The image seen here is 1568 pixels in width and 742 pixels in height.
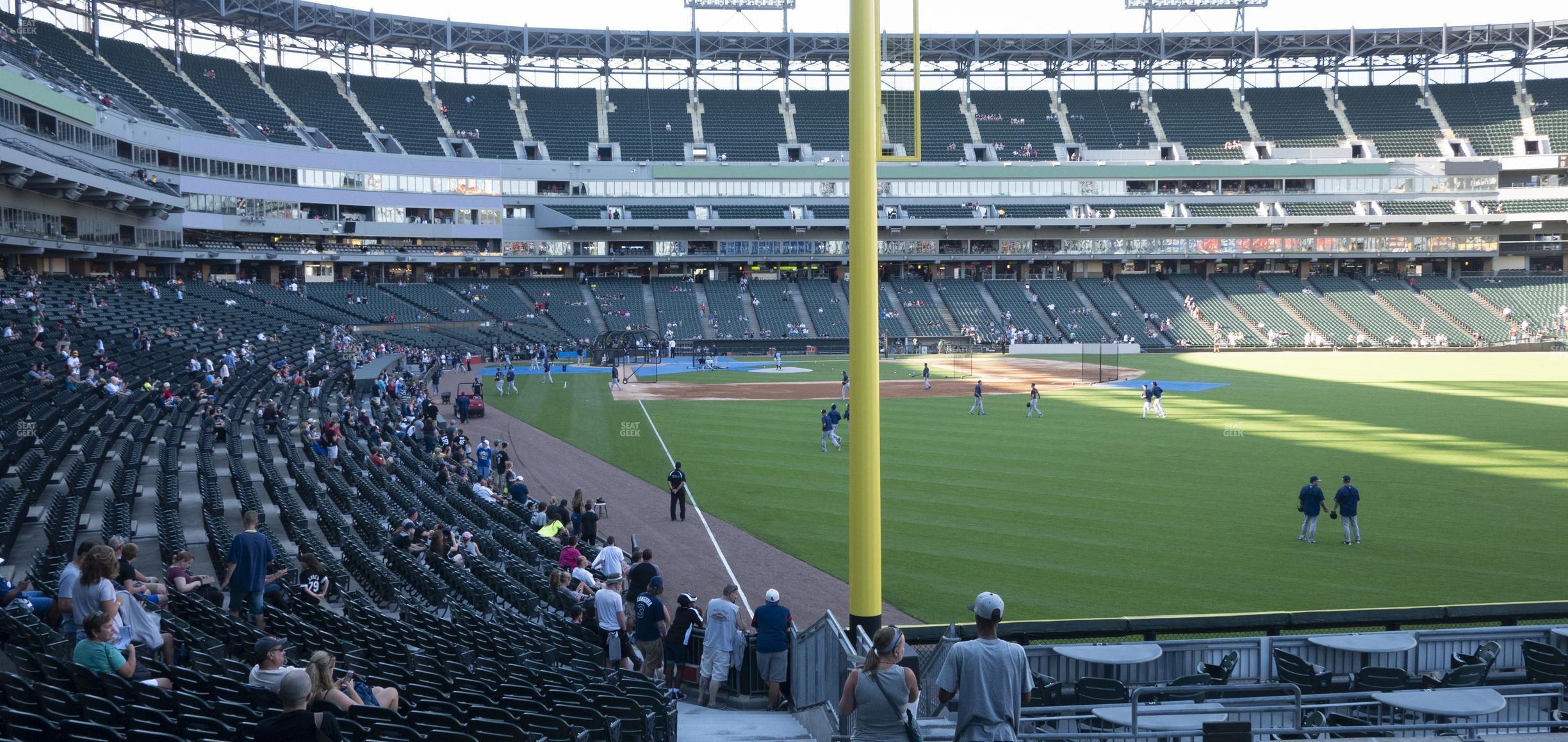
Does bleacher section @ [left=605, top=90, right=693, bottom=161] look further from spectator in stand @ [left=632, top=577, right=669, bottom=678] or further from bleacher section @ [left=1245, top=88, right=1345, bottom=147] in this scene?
spectator in stand @ [left=632, top=577, right=669, bottom=678]

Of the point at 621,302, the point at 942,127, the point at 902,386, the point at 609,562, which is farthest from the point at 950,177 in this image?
the point at 609,562

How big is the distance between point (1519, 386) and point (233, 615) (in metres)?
53.1

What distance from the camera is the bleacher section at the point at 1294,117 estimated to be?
90688 millimetres

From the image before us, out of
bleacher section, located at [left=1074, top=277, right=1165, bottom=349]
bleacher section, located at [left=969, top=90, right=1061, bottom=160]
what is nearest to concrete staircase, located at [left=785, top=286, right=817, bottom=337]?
bleacher section, located at [left=969, top=90, right=1061, bottom=160]

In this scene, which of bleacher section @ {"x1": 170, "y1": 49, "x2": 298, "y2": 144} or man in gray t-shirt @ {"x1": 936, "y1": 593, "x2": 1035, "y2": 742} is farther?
bleacher section @ {"x1": 170, "y1": 49, "x2": 298, "y2": 144}

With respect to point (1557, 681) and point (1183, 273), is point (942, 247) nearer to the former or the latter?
point (1183, 273)

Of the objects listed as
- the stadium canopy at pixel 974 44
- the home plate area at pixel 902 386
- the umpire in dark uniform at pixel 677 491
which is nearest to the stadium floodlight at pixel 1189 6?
the stadium canopy at pixel 974 44

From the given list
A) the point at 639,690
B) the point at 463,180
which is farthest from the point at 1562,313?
the point at 639,690

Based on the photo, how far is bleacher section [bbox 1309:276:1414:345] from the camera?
254 ft

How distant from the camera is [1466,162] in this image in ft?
285

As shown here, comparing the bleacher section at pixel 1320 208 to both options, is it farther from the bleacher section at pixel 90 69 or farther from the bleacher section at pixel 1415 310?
the bleacher section at pixel 90 69

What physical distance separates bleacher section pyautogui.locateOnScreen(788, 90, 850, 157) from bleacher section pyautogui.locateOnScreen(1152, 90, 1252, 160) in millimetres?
28203

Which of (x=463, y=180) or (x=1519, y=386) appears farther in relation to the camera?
(x=463, y=180)

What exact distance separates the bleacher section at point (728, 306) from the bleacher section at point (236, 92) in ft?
98.8
